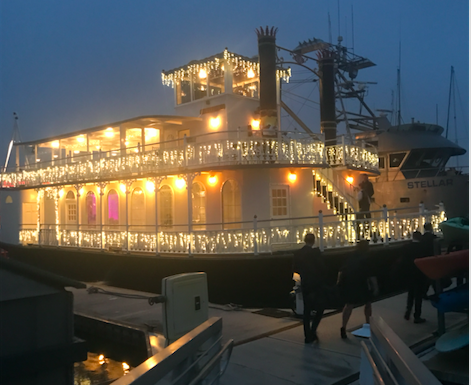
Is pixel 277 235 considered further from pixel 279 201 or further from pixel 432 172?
pixel 432 172

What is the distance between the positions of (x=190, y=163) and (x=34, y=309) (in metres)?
8.84

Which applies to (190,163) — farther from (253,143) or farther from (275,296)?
(275,296)

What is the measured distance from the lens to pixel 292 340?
286 inches

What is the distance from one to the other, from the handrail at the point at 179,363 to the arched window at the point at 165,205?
12.0 m

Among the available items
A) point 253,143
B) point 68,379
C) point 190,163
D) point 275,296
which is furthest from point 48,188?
point 68,379

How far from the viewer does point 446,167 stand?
2219cm

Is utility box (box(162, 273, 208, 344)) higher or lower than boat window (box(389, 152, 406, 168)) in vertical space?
lower

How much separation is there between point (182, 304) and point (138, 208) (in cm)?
1282

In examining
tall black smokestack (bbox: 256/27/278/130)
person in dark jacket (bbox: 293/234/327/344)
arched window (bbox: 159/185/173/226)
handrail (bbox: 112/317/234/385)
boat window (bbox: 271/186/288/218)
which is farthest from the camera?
arched window (bbox: 159/185/173/226)

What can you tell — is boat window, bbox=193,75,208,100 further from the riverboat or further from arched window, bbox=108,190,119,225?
arched window, bbox=108,190,119,225

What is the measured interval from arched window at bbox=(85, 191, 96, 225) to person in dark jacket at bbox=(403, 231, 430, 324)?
15.3m

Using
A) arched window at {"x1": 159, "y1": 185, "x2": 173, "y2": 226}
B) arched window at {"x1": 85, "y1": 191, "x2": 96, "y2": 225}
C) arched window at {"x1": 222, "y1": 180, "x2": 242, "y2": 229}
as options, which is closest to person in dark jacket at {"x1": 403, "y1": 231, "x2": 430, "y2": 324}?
arched window at {"x1": 222, "y1": 180, "x2": 242, "y2": 229}

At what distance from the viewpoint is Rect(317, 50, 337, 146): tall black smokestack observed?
17562 millimetres

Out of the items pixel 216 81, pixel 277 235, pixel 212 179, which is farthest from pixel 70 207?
pixel 277 235
